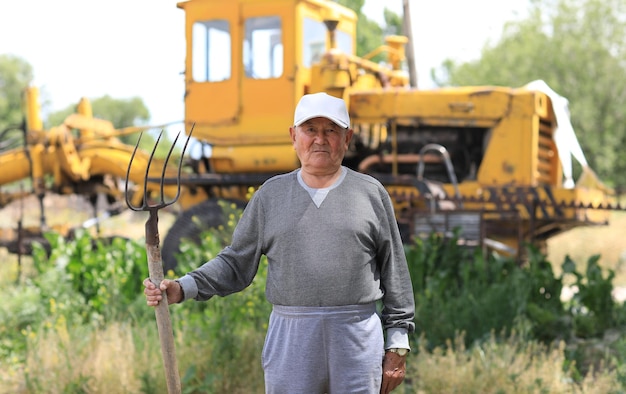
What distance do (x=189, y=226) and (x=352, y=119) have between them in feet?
6.19

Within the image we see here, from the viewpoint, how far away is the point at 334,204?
3.44m

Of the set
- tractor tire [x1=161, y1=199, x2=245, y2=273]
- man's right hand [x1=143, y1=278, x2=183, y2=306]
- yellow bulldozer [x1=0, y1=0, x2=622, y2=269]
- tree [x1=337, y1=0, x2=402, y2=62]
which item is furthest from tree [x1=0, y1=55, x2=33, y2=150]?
man's right hand [x1=143, y1=278, x2=183, y2=306]

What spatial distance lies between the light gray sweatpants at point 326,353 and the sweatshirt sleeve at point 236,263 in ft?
0.94

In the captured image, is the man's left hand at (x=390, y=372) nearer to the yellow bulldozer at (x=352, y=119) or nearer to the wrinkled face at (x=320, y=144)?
the wrinkled face at (x=320, y=144)

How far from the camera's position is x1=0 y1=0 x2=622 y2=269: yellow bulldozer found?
905 cm

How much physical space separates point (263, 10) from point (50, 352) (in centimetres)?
432

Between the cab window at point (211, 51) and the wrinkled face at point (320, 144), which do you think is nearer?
the wrinkled face at point (320, 144)

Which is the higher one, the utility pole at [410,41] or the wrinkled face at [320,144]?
the utility pole at [410,41]

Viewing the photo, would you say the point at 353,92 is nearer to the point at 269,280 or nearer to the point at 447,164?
the point at 447,164

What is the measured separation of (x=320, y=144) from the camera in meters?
3.45

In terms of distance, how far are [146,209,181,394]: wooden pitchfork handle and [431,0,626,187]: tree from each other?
2809 cm

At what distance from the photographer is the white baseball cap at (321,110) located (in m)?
3.43

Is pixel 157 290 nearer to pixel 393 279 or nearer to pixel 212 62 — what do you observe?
pixel 393 279

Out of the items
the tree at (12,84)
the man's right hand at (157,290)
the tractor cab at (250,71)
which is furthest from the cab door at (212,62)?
the tree at (12,84)
